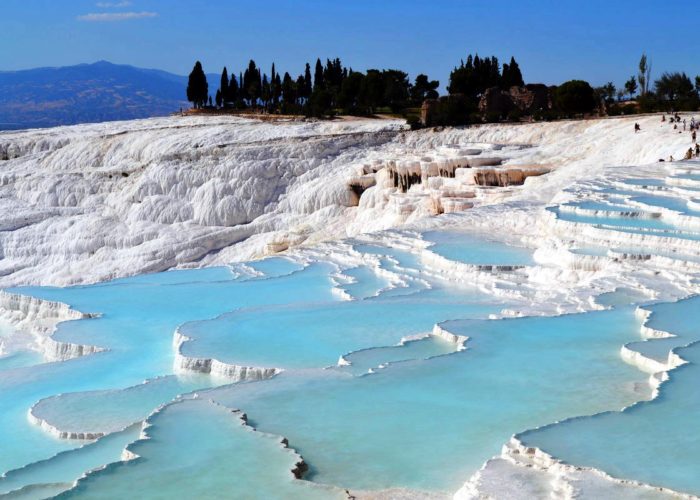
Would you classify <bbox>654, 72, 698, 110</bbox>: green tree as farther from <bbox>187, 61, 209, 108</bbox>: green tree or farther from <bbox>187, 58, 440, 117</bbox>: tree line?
<bbox>187, 61, 209, 108</bbox>: green tree

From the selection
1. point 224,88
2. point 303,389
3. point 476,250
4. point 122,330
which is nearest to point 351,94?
point 224,88

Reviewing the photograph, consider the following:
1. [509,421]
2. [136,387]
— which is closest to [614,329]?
[509,421]

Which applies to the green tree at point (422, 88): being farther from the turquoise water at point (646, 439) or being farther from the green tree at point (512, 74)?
the turquoise water at point (646, 439)

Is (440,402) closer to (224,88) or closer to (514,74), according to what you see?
(514,74)

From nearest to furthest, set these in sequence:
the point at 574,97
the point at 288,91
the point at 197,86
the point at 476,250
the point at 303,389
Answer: the point at 303,389, the point at 476,250, the point at 574,97, the point at 288,91, the point at 197,86

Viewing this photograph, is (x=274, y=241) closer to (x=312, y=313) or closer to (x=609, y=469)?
(x=312, y=313)

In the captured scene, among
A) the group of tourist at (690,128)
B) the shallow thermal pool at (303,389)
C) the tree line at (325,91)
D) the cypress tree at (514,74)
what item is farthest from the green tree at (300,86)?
the shallow thermal pool at (303,389)

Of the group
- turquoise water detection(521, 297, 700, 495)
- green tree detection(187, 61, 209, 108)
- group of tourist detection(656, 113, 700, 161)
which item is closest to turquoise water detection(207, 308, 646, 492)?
turquoise water detection(521, 297, 700, 495)
